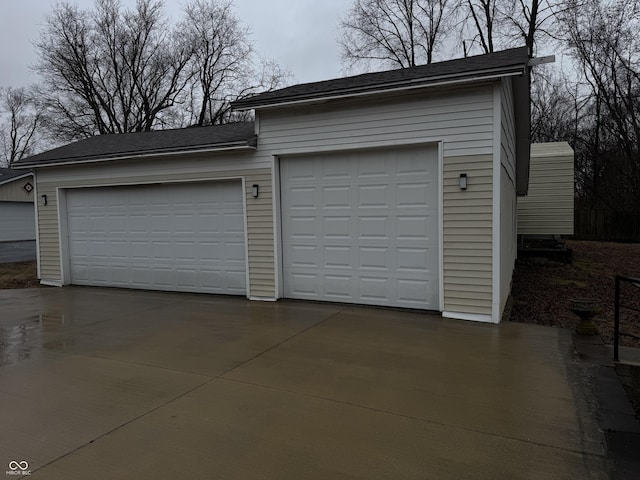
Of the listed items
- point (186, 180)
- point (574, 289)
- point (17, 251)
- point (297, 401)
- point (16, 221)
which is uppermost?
point (186, 180)

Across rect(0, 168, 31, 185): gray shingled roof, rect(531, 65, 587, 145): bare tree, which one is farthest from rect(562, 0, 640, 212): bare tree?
rect(0, 168, 31, 185): gray shingled roof

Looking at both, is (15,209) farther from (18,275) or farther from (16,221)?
(18,275)

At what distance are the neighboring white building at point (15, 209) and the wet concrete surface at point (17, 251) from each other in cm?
75

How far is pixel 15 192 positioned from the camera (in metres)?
21.7

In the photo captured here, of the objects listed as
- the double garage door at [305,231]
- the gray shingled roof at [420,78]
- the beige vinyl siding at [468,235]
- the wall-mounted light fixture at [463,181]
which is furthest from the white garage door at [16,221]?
the wall-mounted light fixture at [463,181]

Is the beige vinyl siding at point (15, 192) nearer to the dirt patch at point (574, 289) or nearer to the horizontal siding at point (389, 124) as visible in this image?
the horizontal siding at point (389, 124)

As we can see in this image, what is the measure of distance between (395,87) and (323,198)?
2.06 meters

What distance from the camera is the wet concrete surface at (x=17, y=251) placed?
1655cm

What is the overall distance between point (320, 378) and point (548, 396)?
196 cm

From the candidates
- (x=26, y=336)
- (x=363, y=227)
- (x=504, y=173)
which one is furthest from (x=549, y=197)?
(x=26, y=336)

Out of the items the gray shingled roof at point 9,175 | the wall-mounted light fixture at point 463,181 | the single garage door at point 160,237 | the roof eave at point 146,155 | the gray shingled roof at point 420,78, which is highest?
the gray shingled roof at point 9,175

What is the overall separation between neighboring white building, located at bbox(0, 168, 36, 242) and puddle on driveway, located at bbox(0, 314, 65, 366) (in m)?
17.1

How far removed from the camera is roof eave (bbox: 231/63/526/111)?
5.79m

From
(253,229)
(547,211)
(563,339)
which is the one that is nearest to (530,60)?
(563,339)
